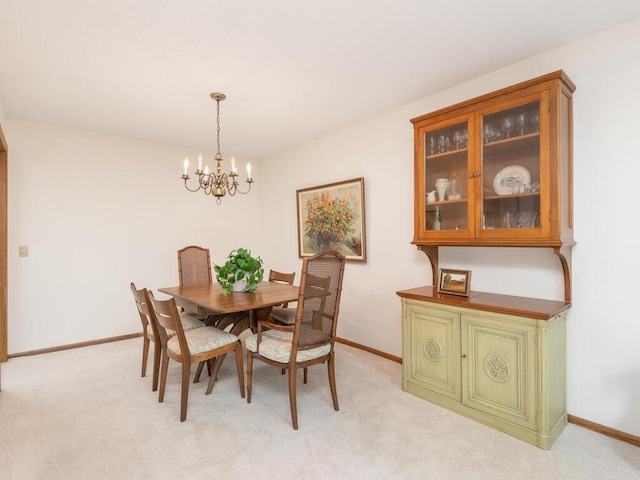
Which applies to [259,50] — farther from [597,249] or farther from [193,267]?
[597,249]

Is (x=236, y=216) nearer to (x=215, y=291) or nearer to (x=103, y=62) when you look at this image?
(x=215, y=291)

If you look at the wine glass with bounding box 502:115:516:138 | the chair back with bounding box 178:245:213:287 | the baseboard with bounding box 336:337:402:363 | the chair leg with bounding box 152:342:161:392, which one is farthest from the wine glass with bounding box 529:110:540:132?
the chair back with bounding box 178:245:213:287

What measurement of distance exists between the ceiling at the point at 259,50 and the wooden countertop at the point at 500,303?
1.67 m

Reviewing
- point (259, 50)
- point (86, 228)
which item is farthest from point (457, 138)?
point (86, 228)

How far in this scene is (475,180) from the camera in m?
2.31

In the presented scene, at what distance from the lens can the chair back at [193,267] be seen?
143 inches

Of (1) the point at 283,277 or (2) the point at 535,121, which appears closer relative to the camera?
(2) the point at 535,121

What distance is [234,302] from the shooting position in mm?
2553

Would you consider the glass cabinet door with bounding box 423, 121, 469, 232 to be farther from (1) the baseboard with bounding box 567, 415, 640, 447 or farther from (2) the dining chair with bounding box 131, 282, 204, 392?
(2) the dining chair with bounding box 131, 282, 204, 392

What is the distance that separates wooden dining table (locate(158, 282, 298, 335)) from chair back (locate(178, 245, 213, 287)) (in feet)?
1.02

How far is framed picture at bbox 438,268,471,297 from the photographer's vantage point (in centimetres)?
245

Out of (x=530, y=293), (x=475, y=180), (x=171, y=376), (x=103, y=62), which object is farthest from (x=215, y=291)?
(x=530, y=293)

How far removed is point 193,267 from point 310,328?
6.55 ft

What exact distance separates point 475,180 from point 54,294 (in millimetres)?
4297
